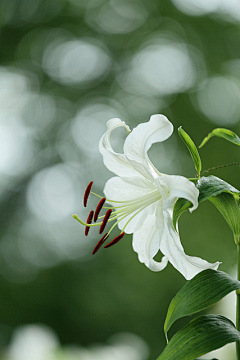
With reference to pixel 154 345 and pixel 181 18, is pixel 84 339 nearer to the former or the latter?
pixel 154 345

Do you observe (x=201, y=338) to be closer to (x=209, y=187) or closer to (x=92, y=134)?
(x=209, y=187)

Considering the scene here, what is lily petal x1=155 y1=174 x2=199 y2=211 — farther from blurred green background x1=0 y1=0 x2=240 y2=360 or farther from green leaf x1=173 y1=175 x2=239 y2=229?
blurred green background x1=0 y1=0 x2=240 y2=360

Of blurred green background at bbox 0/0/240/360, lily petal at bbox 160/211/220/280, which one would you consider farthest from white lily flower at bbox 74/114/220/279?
blurred green background at bbox 0/0/240/360

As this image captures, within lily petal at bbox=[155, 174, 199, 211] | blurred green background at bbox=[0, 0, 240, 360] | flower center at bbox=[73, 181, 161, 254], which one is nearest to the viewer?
lily petal at bbox=[155, 174, 199, 211]

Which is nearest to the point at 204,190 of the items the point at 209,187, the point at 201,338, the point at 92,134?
the point at 209,187

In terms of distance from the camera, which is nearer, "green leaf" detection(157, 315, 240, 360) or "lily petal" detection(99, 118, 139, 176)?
"green leaf" detection(157, 315, 240, 360)

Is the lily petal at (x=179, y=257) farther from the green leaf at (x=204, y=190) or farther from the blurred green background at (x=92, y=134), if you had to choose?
the blurred green background at (x=92, y=134)

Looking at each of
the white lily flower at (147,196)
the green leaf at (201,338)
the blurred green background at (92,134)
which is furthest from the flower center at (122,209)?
the blurred green background at (92,134)
